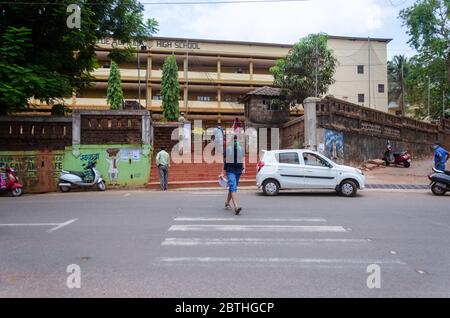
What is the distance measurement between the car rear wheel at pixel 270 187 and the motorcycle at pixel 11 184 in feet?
29.6

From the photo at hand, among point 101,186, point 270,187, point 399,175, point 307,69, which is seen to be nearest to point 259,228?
point 270,187

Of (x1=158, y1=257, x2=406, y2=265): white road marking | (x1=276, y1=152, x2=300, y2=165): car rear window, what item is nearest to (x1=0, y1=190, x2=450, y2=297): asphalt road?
(x1=158, y1=257, x2=406, y2=265): white road marking

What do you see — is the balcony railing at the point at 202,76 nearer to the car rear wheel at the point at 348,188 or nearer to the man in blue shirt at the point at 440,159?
the man in blue shirt at the point at 440,159

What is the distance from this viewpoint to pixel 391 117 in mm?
28047

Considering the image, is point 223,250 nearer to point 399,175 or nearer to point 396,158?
point 399,175

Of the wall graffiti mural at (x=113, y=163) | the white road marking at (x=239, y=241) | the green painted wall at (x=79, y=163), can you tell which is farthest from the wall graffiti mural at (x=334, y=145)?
the white road marking at (x=239, y=241)

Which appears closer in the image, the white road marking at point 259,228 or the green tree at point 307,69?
the white road marking at point 259,228

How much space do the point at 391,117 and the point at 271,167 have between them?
53.2 ft

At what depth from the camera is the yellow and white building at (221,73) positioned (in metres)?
47.1

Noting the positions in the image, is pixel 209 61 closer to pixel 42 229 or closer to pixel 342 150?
pixel 342 150

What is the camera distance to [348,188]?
14.6m

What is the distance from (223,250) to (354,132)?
19113 millimetres
